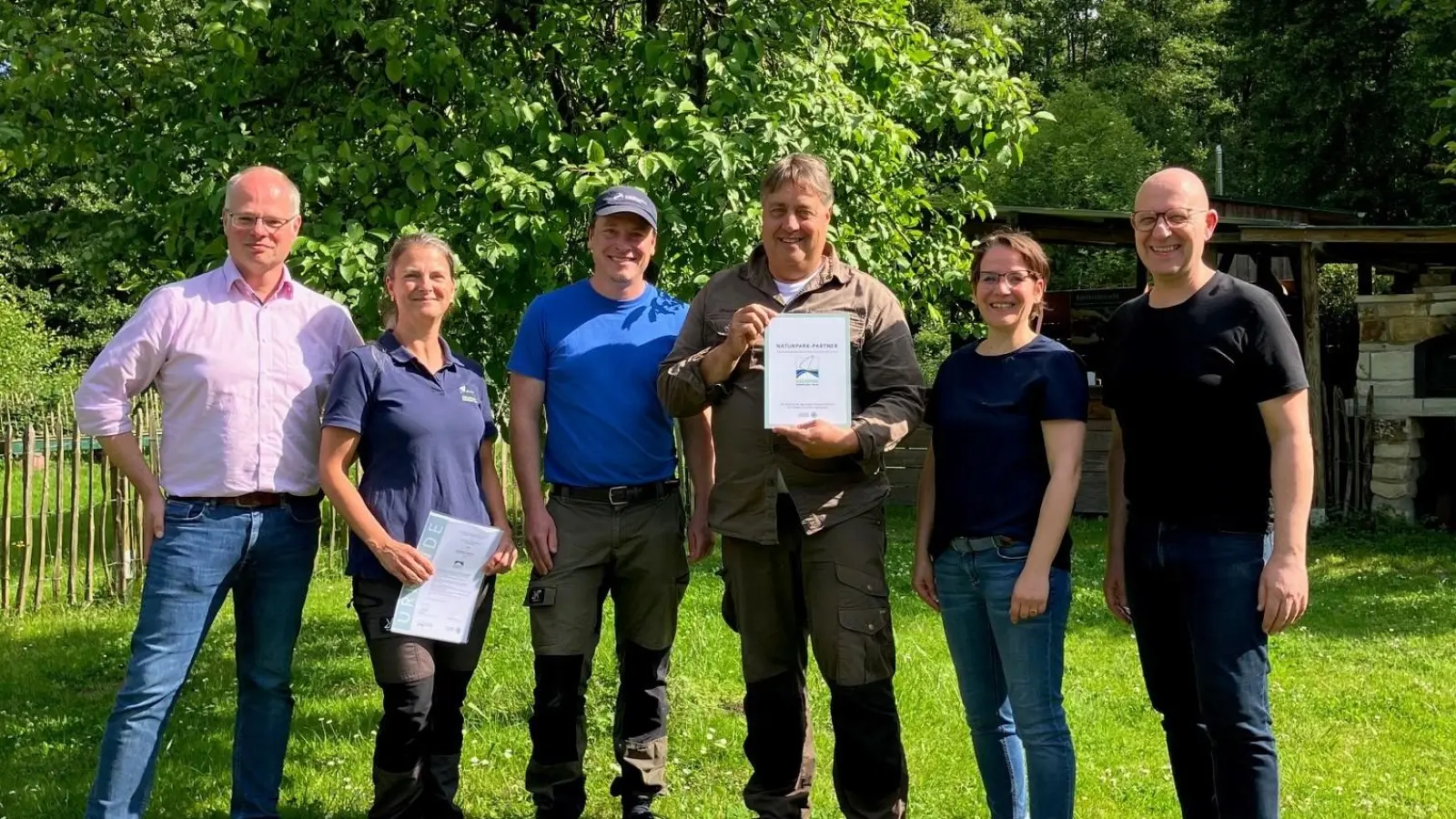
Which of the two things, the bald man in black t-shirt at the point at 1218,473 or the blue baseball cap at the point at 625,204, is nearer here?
the bald man in black t-shirt at the point at 1218,473

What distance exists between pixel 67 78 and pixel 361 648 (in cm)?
385

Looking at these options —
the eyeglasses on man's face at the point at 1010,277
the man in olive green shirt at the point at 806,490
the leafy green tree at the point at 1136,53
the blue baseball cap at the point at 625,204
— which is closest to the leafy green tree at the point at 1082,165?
the leafy green tree at the point at 1136,53

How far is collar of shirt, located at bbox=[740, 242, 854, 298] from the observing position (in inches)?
144

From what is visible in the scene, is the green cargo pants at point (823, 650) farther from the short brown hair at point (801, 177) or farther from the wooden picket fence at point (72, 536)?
the wooden picket fence at point (72, 536)

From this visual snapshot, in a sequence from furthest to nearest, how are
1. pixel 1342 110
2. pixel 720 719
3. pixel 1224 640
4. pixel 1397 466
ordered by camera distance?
pixel 1342 110, pixel 1397 466, pixel 720 719, pixel 1224 640

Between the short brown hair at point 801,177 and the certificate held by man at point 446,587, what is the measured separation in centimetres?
141

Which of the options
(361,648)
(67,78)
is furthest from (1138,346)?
(361,648)

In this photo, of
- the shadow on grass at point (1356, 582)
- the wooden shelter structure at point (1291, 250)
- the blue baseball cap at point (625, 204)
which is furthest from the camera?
the wooden shelter structure at point (1291, 250)

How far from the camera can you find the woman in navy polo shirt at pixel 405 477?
355cm

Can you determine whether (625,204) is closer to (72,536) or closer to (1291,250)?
(72,536)

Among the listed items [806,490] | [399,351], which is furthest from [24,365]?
[806,490]

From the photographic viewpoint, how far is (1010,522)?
3.36m

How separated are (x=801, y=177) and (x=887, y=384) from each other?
68cm

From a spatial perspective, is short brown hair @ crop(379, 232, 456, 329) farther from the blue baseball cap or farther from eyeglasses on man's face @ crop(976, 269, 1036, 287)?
eyeglasses on man's face @ crop(976, 269, 1036, 287)
